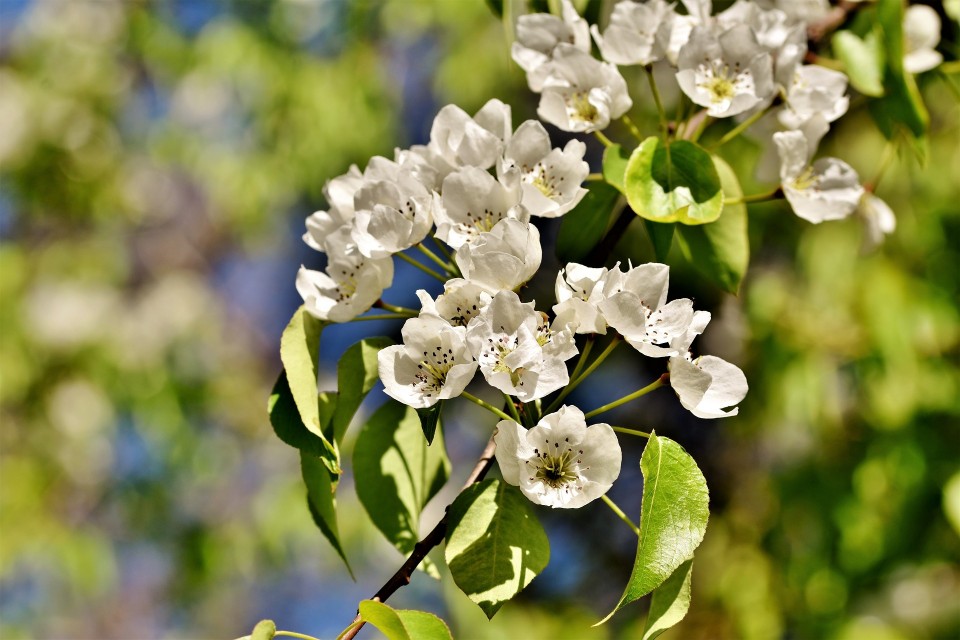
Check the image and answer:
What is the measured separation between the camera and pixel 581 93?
2.23ft

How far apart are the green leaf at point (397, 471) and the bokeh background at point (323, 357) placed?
4.16 feet

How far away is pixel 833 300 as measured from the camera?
2.05m

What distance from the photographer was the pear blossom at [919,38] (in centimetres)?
85

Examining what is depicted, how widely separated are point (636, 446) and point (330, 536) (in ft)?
7.23

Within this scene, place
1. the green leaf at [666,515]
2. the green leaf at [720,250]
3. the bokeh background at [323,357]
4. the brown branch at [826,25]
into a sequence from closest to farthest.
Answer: the green leaf at [666,515] → the green leaf at [720,250] → the brown branch at [826,25] → the bokeh background at [323,357]

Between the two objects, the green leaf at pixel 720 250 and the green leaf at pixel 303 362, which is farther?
the green leaf at pixel 720 250

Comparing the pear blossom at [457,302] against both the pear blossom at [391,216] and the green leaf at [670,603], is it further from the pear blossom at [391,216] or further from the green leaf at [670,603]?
the green leaf at [670,603]

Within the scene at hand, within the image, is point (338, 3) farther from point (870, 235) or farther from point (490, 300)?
point (490, 300)

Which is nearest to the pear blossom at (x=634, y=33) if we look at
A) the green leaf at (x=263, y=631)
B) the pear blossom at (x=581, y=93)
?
the pear blossom at (x=581, y=93)

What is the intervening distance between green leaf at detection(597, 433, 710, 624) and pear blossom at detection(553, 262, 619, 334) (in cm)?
7

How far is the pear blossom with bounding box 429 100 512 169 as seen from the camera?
1.94ft

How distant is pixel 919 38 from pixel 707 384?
20.7 inches

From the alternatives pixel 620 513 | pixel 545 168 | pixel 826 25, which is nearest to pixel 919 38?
pixel 826 25

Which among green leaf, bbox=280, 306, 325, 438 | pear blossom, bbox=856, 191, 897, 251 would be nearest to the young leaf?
green leaf, bbox=280, 306, 325, 438
